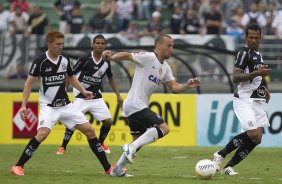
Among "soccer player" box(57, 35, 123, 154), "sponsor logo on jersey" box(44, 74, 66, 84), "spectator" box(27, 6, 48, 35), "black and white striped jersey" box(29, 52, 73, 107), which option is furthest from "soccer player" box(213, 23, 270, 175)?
"spectator" box(27, 6, 48, 35)

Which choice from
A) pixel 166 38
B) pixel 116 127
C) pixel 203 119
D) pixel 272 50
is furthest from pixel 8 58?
pixel 166 38

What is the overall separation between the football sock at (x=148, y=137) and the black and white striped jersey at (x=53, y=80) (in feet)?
5.37

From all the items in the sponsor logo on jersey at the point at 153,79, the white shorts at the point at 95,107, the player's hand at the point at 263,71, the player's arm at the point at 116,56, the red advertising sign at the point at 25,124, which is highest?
the player's arm at the point at 116,56

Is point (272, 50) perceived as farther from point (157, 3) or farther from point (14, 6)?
point (14, 6)

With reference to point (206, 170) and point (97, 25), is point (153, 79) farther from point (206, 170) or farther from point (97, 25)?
point (97, 25)

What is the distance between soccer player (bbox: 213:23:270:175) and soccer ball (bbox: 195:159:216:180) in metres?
0.68

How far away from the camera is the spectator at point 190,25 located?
28828 mm

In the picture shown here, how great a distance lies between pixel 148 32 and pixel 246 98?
597 inches

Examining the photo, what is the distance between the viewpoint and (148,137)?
44.0 feet

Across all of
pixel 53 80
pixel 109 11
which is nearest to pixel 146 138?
pixel 53 80

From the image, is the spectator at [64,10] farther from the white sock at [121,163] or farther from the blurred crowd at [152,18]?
the white sock at [121,163]

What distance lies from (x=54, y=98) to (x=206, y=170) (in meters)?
2.86

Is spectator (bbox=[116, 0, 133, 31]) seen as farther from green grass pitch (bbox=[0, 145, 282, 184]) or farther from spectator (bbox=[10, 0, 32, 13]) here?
green grass pitch (bbox=[0, 145, 282, 184])

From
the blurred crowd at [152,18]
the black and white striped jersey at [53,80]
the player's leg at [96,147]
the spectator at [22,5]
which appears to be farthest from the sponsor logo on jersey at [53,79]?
the spectator at [22,5]
